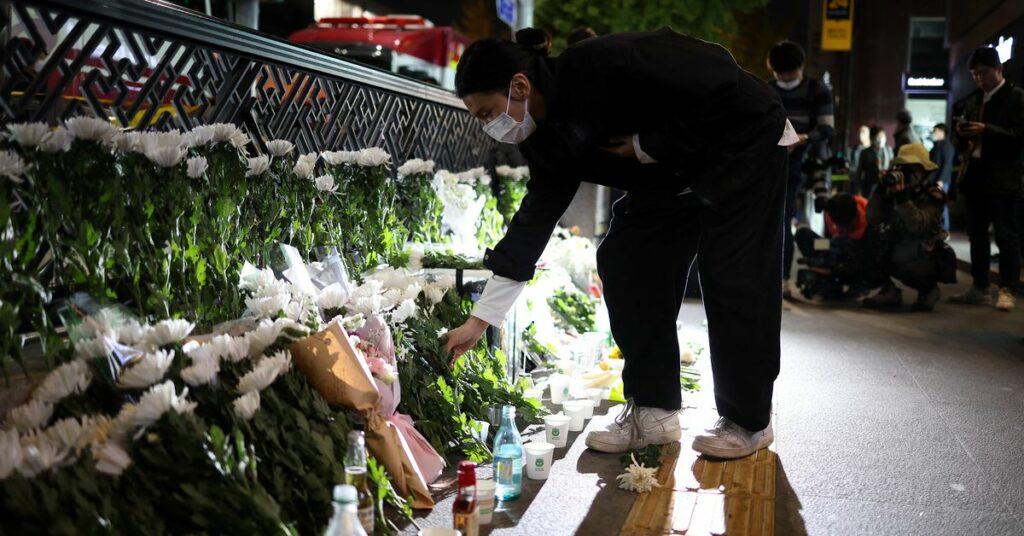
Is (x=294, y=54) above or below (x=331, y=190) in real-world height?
above

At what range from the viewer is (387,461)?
2.91m

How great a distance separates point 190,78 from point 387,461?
1716 millimetres

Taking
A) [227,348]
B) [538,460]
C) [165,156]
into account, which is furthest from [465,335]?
[165,156]

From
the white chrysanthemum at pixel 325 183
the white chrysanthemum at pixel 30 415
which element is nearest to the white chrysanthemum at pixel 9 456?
the white chrysanthemum at pixel 30 415

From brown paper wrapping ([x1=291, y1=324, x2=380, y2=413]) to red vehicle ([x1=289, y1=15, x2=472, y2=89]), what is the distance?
10.0 meters

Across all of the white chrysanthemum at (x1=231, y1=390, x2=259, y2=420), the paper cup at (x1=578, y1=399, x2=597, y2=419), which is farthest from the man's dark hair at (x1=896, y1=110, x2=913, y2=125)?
the white chrysanthemum at (x1=231, y1=390, x2=259, y2=420)

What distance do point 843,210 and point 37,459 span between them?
24.3 feet

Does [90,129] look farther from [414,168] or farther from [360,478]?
[414,168]

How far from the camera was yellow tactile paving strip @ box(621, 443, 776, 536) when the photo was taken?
2.93m

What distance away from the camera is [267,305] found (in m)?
2.84

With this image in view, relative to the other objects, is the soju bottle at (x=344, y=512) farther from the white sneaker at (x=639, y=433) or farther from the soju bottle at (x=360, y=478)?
the white sneaker at (x=639, y=433)

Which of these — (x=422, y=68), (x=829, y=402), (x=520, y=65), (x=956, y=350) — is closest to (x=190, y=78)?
(x=520, y=65)

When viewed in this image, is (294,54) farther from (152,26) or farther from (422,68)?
(422,68)

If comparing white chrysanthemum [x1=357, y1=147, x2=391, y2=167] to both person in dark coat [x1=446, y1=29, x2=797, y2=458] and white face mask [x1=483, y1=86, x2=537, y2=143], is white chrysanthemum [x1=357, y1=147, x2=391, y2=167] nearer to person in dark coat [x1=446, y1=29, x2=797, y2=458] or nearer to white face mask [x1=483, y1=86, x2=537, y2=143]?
person in dark coat [x1=446, y1=29, x2=797, y2=458]
